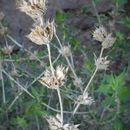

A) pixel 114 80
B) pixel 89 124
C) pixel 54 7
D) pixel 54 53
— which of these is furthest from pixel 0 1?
pixel 114 80

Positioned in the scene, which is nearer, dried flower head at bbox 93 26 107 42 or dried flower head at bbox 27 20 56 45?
dried flower head at bbox 27 20 56 45

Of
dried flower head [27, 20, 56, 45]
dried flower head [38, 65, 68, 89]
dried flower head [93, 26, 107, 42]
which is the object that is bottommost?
dried flower head [38, 65, 68, 89]

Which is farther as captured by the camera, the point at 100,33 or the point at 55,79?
the point at 100,33

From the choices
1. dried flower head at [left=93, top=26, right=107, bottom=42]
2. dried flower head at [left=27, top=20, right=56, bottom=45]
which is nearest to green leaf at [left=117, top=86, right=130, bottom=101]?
dried flower head at [left=93, top=26, right=107, bottom=42]

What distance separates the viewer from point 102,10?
10.2ft

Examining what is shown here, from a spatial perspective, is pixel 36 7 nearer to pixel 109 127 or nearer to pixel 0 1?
pixel 109 127

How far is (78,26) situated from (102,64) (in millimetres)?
2228

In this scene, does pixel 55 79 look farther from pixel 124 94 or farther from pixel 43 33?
pixel 124 94

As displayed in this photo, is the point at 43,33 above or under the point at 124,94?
above

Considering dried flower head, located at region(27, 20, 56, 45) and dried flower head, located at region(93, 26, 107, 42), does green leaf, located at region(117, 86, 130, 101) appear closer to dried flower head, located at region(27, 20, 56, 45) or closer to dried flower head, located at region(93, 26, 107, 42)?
dried flower head, located at region(93, 26, 107, 42)

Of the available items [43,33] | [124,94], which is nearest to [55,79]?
[43,33]

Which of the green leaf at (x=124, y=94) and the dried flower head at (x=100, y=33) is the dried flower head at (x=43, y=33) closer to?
the dried flower head at (x=100, y=33)

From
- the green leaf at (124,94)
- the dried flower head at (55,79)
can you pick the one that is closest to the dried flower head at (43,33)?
the dried flower head at (55,79)

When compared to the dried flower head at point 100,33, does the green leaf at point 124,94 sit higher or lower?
lower
